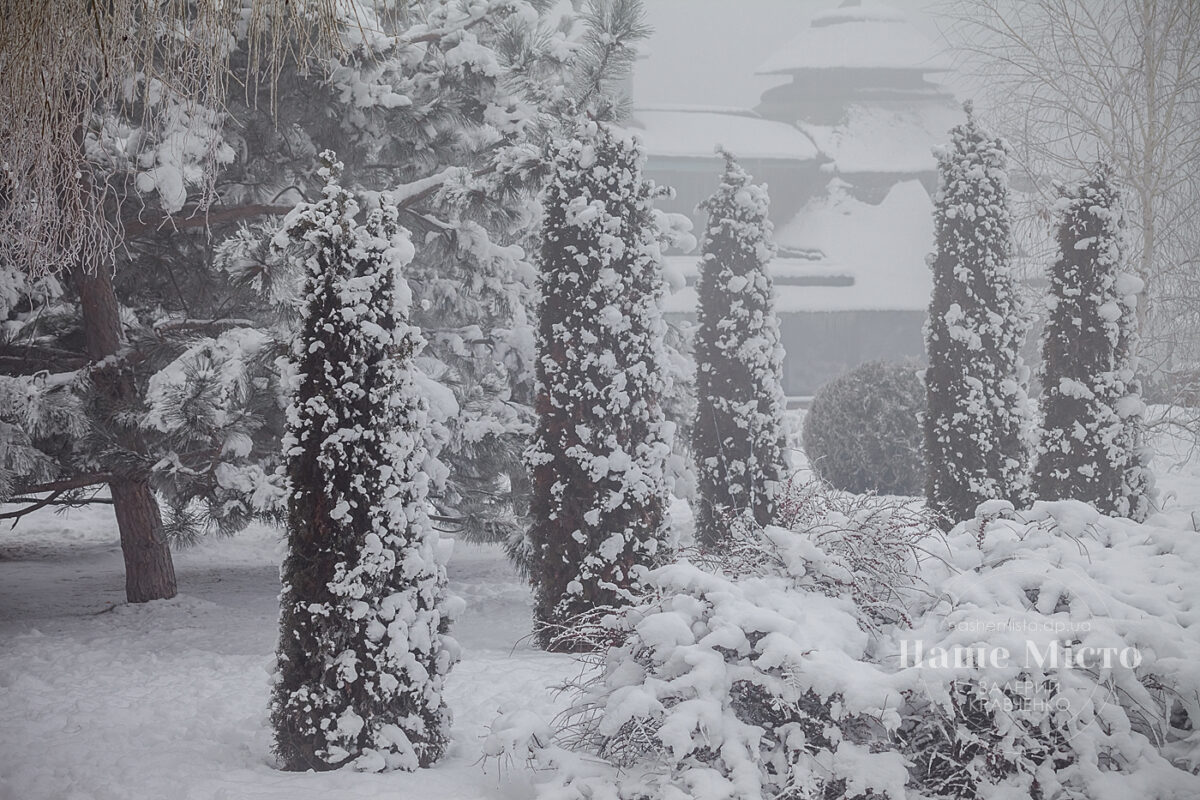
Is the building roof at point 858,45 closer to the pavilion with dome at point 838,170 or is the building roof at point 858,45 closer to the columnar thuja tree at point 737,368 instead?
the pavilion with dome at point 838,170

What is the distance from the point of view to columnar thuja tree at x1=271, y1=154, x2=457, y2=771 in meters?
4.23

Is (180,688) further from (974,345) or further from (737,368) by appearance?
(974,345)

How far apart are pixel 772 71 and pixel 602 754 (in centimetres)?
2665

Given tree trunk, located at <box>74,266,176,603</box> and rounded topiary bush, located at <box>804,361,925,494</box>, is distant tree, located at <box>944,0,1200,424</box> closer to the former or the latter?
rounded topiary bush, located at <box>804,361,925,494</box>

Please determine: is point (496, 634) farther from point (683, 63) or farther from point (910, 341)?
point (683, 63)

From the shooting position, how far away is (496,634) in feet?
25.2

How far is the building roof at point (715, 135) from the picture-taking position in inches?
938

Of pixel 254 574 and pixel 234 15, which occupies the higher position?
pixel 234 15

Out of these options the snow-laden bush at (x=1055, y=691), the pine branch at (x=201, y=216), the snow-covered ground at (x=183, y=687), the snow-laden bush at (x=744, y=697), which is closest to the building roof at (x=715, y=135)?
the snow-covered ground at (x=183, y=687)

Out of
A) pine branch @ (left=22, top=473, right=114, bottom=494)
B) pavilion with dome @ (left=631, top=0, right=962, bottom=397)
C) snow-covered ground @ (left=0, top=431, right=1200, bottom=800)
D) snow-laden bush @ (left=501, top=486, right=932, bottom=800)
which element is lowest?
snow-covered ground @ (left=0, top=431, right=1200, bottom=800)

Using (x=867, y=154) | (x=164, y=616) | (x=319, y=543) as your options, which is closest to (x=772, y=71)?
(x=867, y=154)

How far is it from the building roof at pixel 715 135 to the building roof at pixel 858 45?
Result: 2118mm

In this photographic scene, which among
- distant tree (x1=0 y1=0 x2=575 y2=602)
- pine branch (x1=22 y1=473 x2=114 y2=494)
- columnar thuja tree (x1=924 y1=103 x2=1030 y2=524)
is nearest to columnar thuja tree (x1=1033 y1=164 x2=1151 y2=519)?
columnar thuja tree (x1=924 y1=103 x2=1030 y2=524)

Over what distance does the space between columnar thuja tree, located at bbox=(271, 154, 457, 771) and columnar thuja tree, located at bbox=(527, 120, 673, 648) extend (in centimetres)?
207
